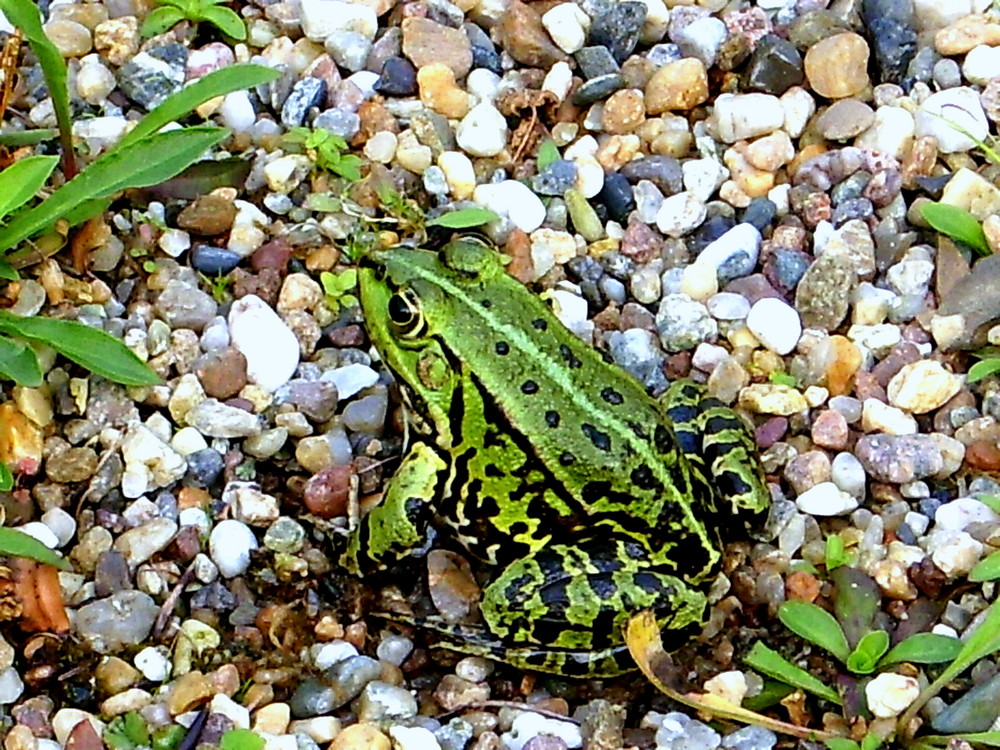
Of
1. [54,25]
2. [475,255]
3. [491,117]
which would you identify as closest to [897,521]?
[475,255]

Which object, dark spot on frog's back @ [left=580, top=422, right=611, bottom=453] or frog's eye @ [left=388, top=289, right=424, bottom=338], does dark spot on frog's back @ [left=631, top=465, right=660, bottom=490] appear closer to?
dark spot on frog's back @ [left=580, top=422, right=611, bottom=453]

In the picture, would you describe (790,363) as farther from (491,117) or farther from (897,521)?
(491,117)

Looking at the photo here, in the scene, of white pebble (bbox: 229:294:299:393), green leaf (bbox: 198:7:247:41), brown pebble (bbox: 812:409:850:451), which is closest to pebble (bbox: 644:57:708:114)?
brown pebble (bbox: 812:409:850:451)

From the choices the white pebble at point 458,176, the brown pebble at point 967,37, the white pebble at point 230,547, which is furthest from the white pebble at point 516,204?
the brown pebble at point 967,37

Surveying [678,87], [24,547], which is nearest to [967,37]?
[678,87]

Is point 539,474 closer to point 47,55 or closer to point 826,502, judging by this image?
point 826,502

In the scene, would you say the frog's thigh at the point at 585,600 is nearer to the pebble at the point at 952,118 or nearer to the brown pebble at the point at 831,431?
the brown pebble at the point at 831,431
